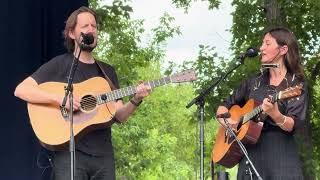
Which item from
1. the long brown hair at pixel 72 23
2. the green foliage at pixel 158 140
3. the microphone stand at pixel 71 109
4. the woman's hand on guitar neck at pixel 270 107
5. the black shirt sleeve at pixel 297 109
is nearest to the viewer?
the microphone stand at pixel 71 109

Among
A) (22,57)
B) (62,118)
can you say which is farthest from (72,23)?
(22,57)

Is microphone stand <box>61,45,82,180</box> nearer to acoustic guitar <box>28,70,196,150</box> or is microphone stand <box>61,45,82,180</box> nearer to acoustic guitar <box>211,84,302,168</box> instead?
acoustic guitar <box>28,70,196,150</box>

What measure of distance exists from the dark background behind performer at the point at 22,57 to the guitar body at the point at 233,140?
76.6 inches

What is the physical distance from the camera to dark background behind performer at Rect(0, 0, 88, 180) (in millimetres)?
5895

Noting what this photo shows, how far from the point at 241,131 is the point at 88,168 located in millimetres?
1012

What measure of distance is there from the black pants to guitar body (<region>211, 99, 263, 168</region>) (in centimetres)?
83

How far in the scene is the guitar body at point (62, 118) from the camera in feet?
13.6

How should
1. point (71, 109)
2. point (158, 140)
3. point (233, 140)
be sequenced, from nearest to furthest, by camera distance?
point (71, 109)
point (233, 140)
point (158, 140)

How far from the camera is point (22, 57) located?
6.04 m

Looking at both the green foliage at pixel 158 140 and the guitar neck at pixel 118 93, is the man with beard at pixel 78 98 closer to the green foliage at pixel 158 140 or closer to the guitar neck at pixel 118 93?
the guitar neck at pixel 118 93

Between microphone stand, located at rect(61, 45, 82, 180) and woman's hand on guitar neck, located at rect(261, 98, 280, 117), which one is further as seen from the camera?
woman's hand on guitar neck, located at rect(261, 98, 280, 117)

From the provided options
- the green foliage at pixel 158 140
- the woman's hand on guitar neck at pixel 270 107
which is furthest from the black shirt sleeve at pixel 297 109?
the green foliage at pixel 158 140

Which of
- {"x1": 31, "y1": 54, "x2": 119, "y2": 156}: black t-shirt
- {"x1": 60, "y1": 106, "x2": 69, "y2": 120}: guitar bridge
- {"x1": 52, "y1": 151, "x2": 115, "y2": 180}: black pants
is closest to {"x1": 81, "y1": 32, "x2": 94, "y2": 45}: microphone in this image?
{"x1": 31, "y1": 54, "x2": 119, "y2": 156}: black t-shirt

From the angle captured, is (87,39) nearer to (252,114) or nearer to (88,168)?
(88,168)
